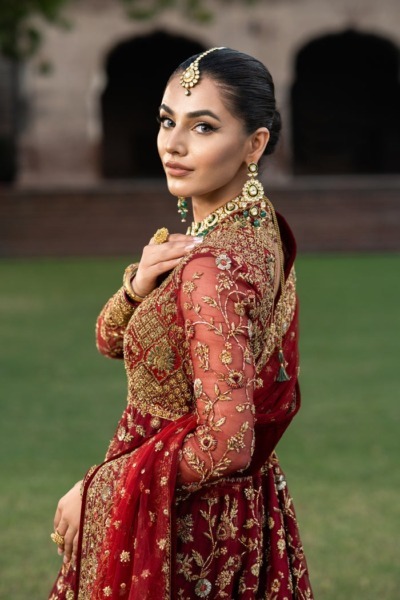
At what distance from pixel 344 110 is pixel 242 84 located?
2302cm

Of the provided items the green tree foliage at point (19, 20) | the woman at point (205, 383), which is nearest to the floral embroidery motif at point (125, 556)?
the woman at point (205, 383)

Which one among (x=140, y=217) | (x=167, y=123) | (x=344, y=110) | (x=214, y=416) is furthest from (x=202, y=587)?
(x=344, y=110)

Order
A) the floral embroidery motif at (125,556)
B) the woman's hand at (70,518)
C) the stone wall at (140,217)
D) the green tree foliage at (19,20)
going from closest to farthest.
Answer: the floral embroidery motif at (125,556) < the woman's hand at (70,518) < the green tree foliage at (19,20) < the stone wall at (140,217)

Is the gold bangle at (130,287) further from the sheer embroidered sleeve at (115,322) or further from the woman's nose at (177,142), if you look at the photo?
the woman's nose at (177,142)

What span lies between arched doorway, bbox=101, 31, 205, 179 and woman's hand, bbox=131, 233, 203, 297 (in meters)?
22.0

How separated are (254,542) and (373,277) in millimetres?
12537

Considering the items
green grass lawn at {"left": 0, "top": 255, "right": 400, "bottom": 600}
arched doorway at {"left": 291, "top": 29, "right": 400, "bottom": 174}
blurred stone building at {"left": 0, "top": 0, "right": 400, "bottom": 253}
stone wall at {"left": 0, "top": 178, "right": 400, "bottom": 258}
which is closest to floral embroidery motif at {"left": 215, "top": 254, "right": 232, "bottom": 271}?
green grass lawn at {"left": 0, "top": 255, "right": 400, "bottom": 600}

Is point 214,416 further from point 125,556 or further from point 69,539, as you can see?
point 69,539

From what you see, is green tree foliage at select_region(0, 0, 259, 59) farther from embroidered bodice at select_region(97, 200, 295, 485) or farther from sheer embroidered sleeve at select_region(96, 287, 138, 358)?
embroidered bodice at select_region(97, 200, 295, 485)

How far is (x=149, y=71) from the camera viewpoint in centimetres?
2419

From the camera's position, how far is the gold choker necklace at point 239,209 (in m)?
1.99

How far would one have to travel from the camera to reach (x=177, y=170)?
1.97 m

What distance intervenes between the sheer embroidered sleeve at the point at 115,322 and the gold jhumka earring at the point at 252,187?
0.33 meters

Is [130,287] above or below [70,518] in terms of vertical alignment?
above
